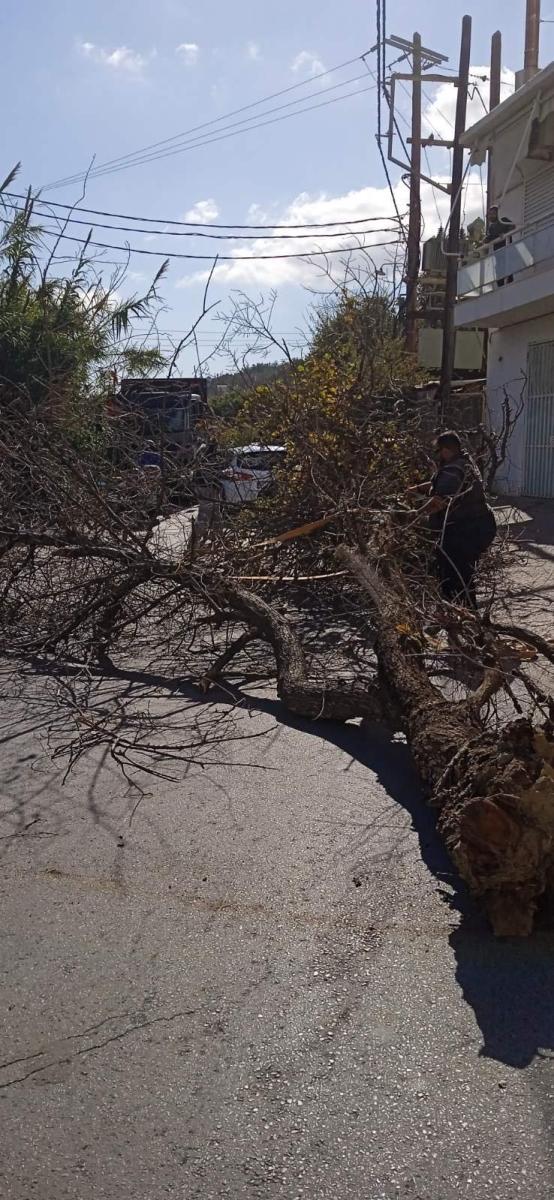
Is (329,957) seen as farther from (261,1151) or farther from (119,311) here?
(119,311)

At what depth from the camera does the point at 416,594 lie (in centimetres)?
765

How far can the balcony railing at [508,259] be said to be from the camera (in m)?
16.9

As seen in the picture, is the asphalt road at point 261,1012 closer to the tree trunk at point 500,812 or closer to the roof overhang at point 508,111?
the tree trunk at point 500,812

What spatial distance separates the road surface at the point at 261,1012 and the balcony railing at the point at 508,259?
14.2 metres

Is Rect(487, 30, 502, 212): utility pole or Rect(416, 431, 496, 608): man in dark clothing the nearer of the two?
Rect(416, 431, 496, 608): man in dark clothing

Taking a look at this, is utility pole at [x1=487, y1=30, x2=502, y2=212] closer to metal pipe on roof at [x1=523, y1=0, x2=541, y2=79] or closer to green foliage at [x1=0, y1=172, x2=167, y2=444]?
metal pipe on roof at [x1=523, y1=0, x2=541, y2=79]

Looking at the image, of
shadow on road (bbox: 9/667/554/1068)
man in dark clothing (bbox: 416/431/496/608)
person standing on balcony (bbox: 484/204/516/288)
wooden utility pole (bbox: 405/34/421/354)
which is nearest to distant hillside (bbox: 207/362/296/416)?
man in dark clothing (bbox: 416/431/496/608)

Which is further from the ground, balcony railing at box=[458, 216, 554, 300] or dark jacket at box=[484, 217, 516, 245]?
dark jacket at box=[484, 217, 516, 245]

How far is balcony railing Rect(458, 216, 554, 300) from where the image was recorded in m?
16.9

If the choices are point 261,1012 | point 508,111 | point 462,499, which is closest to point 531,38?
point 508,111

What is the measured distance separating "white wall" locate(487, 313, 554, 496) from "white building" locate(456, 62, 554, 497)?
0.02 meters

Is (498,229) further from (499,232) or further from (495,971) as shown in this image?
(495,971)

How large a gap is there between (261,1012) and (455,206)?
57.5 feet

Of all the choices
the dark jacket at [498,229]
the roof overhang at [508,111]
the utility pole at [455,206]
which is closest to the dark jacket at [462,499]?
the utility pole at [455,206]
